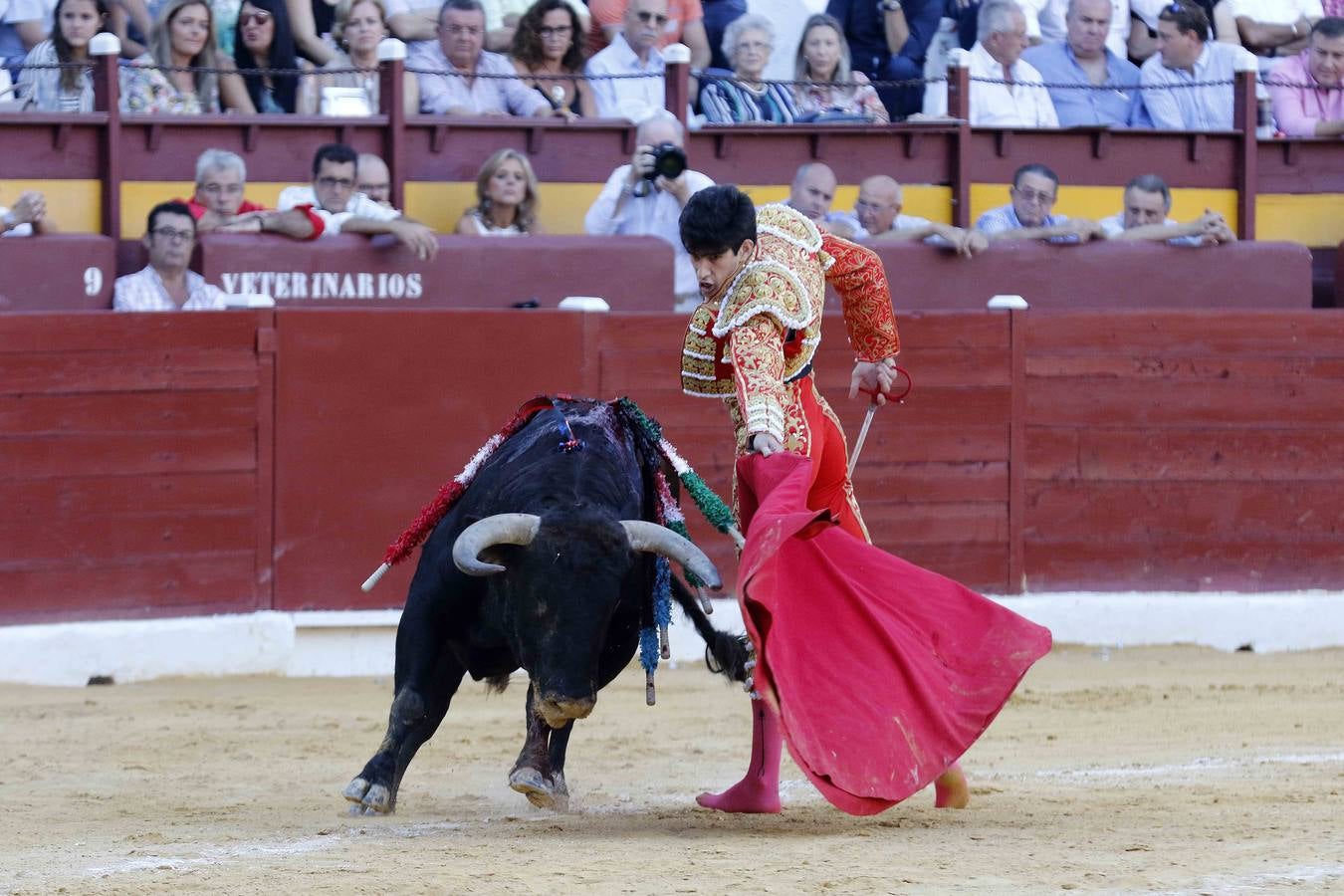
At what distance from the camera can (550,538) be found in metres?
4.12

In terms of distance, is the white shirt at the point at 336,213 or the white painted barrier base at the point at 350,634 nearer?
the white painted barrier base at the point at 350,634

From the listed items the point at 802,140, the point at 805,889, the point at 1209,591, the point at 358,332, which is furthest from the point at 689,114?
the point at 805,889

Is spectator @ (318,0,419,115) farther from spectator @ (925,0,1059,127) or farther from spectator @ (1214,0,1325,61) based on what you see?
spectator @ (1214,0,1325,61)

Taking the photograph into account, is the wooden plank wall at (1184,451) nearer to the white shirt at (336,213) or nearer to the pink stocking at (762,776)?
the white shirt at (336,213)

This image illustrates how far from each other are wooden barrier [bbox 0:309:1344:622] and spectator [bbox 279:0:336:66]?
1.23 metres

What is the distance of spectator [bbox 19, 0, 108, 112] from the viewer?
23.2ft

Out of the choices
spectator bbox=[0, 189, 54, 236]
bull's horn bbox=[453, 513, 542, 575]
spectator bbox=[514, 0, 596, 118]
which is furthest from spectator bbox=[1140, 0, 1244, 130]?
bull's horn bbox=[453, 513, 542, 575]

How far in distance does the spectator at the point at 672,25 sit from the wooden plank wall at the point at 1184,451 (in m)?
1.78

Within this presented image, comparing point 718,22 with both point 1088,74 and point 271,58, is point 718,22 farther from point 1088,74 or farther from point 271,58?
point 271,58

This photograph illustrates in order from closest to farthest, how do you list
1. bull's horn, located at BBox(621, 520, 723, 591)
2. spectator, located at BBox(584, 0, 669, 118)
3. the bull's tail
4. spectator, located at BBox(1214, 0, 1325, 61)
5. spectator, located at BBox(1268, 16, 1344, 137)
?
bull's horn, located at BBox(621, 520, 723, 591), the bull's tail, spectator, located at BBox(584, 0, 669, 118), spectator, located at BBox(1268, 16, 1344, 137), spectator, located at BBox(1214, 0, 1325, 61)

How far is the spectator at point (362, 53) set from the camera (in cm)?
745

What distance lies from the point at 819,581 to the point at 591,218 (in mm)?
3426

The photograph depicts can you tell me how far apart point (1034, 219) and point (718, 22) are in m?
1.50

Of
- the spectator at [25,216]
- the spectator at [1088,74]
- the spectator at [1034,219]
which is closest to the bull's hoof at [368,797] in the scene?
the spectator at [25,216]
